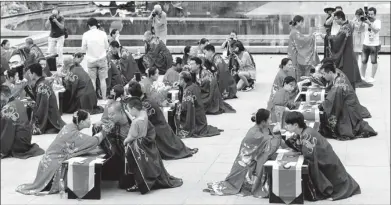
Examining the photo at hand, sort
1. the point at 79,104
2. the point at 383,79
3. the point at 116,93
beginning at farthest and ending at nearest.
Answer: the point at 383,79 → the point at 79,104 → the point at 116,93

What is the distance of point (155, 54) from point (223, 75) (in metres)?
3.35

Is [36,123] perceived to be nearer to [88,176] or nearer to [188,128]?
[188,128]

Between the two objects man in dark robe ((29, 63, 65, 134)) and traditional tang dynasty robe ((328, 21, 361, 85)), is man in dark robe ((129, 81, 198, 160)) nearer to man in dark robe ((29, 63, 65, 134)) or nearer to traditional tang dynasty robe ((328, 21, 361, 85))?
man in dark robe ((29, 63, 65, 134))

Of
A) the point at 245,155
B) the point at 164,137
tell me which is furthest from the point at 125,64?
the point at 245,155

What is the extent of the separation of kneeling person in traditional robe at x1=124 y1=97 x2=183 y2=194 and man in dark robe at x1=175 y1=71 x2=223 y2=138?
2949mm

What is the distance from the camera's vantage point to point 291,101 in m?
12.6

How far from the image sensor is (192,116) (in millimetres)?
13719

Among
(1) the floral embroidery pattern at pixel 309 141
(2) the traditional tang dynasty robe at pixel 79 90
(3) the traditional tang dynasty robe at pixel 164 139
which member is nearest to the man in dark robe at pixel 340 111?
(3) the traditional tang dynasty robe at pixel 164 139

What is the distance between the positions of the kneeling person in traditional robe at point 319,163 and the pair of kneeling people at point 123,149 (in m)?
1.77

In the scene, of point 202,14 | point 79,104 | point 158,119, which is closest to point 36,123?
point 79,104

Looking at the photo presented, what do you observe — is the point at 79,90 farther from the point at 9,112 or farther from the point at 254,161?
the point at 254,161

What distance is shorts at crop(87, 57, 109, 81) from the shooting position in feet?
52.9

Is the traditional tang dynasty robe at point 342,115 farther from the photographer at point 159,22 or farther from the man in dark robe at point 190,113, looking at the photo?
the photographer at point 159,22

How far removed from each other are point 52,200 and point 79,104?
5686mm
